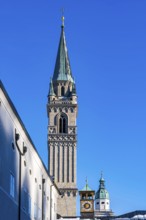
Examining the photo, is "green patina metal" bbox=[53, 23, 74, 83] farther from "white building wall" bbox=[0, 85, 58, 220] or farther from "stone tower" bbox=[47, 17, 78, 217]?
"white building wall" bbox=[0, 85, 58, 220]

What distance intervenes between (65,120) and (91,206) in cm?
2144

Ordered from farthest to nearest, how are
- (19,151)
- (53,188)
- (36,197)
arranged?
(53,188) < (36,197) < (19,151)

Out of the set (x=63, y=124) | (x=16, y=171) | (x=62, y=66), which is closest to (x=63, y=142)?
(x=63, y=124)

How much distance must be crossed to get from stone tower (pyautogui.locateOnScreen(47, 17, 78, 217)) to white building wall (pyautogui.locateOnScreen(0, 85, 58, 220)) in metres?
57.2

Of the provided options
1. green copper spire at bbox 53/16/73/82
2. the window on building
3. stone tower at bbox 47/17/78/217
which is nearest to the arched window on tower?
stone tower at bbox 47/17/78/217

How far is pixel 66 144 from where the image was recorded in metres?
118

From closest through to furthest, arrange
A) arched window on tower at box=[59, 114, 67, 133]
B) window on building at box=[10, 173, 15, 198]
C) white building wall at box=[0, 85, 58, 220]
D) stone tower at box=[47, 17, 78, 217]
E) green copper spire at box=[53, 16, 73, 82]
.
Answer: white building wall at box=[0, 85, 58, 220], window on building at box=[10, 173, 15, 198], stone tower at box=[47, 17, 78, 217], arched window on tower at box=[59, 114, 67, 133], green copper spire at box=[53, 16, 73, 82]

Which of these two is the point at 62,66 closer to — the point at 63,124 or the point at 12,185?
the point at 63,124

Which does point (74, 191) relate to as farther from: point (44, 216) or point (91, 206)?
point (44, 216)

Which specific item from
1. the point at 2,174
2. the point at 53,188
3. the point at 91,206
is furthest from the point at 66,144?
the point at 2,174

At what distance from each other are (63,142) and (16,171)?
78362 millimetres

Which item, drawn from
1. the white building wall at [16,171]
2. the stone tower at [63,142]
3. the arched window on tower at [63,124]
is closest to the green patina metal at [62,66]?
the stone tower at [63,142]

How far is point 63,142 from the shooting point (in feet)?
388

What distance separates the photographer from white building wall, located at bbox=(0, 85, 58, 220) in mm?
35375
